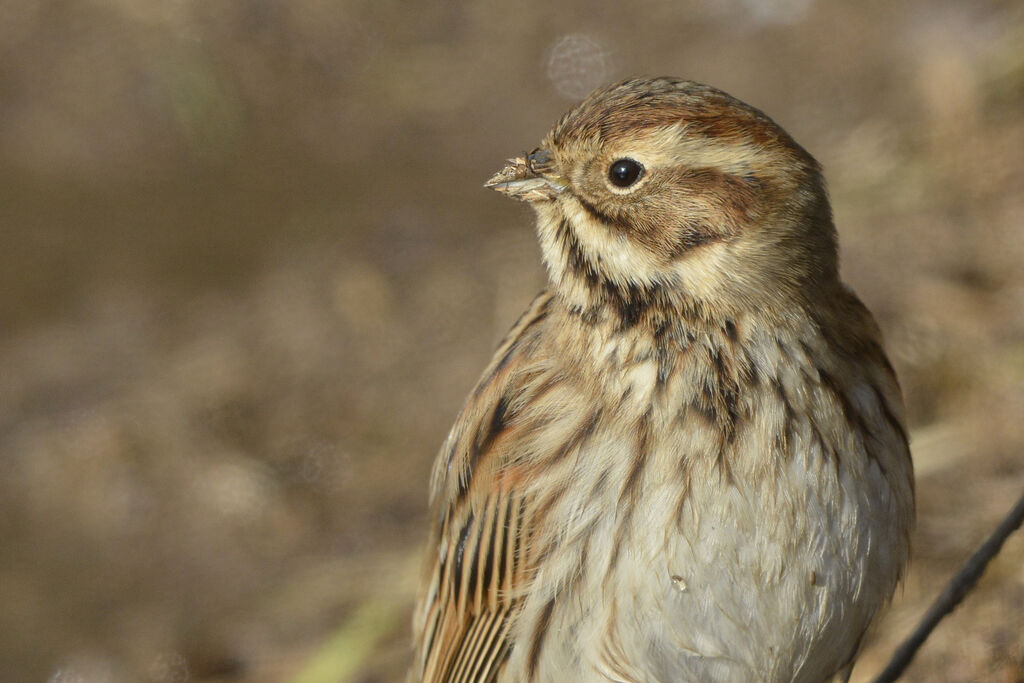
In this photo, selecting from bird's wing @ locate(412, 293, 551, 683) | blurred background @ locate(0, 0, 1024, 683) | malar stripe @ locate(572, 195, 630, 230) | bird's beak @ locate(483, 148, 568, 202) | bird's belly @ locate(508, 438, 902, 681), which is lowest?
bird's belly @ locate(508, 438, 902, 681)

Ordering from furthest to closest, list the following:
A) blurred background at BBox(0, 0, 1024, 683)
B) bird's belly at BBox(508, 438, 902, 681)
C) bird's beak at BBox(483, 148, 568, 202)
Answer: blurred background at BBox(0, 0, 1024, 683), bird's beak at BBox(483, 148, 568, 202), bird's belly at BBox(508, 438, 902, 681)

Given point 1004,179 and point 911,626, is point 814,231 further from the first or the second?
point 1004,179

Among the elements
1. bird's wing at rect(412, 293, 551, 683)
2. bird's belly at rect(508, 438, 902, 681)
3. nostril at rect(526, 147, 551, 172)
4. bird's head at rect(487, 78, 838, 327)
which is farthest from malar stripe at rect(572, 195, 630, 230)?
bird's belly at rect(508, 438, 902, 681)

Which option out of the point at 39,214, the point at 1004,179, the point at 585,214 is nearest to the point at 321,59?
the point at 39,214

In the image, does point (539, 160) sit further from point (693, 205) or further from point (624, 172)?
point (693, 205)

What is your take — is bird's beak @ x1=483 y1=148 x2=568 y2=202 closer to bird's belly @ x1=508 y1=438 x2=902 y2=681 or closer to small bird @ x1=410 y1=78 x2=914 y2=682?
small bird @ x1=410 y1=78 x2=914 y2=682

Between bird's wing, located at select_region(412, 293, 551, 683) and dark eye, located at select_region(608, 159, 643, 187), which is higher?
dark eye, located at select_region(608, 159, 643, 187)

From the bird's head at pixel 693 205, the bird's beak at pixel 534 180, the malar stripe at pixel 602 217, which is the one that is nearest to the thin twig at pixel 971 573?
the bird's head at pixel 693 205
